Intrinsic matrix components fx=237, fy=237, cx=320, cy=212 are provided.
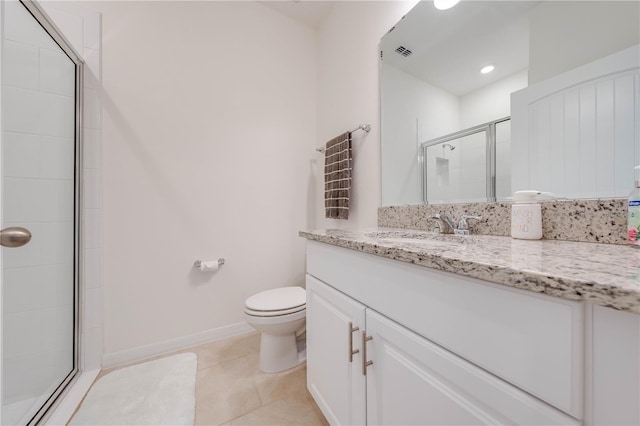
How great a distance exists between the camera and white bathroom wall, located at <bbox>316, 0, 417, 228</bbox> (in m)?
1.43

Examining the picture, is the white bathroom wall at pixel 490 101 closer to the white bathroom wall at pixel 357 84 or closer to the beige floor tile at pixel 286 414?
the white bathroom wall at pixel 357 84

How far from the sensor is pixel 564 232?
70 centimetres

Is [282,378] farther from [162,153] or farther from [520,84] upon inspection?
[520,84]

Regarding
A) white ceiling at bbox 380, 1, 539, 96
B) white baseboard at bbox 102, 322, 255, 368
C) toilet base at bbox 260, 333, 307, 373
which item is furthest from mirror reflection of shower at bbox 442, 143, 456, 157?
white baseboard at bbox 102, 322, 255, 368

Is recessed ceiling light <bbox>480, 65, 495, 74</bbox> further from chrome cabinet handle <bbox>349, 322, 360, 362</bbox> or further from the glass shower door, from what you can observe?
the glass shower door

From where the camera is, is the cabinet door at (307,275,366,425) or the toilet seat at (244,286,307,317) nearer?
the cabinet door at (307,275,366,425)

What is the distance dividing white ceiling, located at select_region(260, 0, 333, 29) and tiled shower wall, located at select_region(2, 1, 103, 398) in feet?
3.85

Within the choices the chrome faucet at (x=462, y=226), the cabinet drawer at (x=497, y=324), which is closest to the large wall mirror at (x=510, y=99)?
the chrome faucet at (x=462, y=226)

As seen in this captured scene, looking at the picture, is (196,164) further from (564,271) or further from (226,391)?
(564,271)

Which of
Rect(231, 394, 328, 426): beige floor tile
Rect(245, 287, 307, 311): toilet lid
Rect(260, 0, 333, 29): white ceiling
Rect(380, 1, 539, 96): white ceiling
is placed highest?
Rect(260, 0, 333, 29): white ceiling

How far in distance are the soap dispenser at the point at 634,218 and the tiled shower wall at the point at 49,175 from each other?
187 cm

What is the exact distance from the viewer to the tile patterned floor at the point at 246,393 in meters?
1.03

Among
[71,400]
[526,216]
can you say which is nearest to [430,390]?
[526,216]

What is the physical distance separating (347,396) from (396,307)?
419 millimetres
